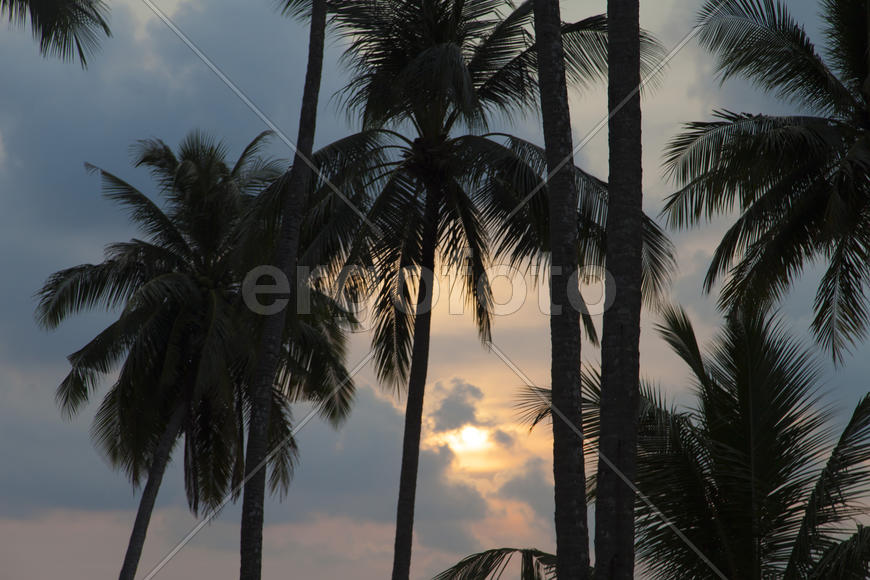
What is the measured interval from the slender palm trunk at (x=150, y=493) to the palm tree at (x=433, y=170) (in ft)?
22.8

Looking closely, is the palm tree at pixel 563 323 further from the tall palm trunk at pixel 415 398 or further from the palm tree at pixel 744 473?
the tall palm trunk at pixel 415 398

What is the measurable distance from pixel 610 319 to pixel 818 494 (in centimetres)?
308

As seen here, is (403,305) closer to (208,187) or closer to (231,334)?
(231,334)

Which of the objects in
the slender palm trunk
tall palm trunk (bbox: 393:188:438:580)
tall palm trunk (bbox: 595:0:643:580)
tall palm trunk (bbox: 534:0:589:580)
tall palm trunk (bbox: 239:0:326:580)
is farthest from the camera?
the slender palm trunk

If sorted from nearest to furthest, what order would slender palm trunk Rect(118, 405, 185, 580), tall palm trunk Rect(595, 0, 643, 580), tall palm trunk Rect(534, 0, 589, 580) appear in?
tall palm trunk Rect(595, 0, 643, 580) → tall palm trunk Rect(534, 0, 589, 580) → slender palm trunk Rect(118, 405, 185, 580)

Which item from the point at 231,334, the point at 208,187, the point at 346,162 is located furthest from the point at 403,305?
the point at 208,187

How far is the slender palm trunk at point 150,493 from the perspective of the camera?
64.3 feet

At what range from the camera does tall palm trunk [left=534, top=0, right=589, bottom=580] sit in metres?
8.65

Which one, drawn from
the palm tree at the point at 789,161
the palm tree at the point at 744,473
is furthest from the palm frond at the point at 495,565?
the palm tree at the point at 789,161

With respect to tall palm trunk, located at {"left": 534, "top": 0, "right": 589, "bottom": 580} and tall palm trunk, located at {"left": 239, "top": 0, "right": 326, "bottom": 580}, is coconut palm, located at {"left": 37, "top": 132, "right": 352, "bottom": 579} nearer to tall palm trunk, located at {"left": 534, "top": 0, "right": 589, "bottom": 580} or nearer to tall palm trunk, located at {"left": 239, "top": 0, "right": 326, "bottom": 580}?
tall palm trunk, located at {"left": 239, "top": 0, "right": 326, "bottom": 580}

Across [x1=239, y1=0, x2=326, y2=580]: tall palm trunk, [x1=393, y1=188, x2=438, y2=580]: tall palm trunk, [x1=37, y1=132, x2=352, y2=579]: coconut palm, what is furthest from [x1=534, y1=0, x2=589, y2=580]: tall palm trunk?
[x1=37, y1=132, x2=352, y2=579]: coconut palm

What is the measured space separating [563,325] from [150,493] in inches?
558

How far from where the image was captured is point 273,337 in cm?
1228

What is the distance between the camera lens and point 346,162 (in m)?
15.0
